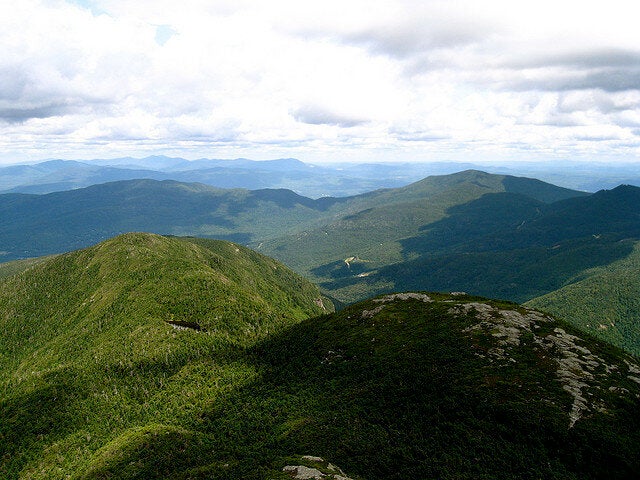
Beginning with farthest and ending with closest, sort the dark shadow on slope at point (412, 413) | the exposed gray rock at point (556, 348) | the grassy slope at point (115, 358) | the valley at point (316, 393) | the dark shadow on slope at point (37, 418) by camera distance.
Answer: the grassy slope at point (115, 358), the dark shadow on slope at point (37, 418), the exposed gray rock at point (556, 348), the valley at point (316, 393), the dark shadow on slope at point (412, 413)

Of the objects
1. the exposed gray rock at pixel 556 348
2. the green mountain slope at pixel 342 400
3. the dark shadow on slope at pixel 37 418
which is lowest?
the dark shadow on slope at pixel 37 418

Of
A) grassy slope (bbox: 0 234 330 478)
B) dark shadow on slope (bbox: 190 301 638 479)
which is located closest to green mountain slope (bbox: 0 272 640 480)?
dark shadow on slope (bbox: 190 301 638 479)

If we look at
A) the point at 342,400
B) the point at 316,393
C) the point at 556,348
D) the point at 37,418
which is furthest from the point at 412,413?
the point at 37,418

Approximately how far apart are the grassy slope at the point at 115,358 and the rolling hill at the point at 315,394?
1.93 feet

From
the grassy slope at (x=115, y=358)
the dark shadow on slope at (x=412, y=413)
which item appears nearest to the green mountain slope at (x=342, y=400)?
the dark shadow on slope at (x=412, y=413)

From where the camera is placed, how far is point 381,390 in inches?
3543

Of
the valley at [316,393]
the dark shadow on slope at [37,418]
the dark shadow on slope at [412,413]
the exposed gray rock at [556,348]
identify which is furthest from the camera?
the dark shadow on slope at [37,418]

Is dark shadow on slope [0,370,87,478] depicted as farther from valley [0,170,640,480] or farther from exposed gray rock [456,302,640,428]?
exposed gray rock [456,302,640,428]

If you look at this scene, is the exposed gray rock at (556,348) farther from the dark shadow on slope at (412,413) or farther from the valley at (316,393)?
the dark shadow on slope at (412,413)

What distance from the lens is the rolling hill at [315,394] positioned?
225 feet

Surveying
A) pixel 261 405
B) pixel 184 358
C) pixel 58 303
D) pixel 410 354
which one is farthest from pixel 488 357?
pixel 58 303

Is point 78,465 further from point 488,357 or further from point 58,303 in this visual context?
point 58,303

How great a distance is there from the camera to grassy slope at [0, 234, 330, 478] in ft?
331

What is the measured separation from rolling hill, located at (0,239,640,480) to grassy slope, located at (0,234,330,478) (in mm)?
587
